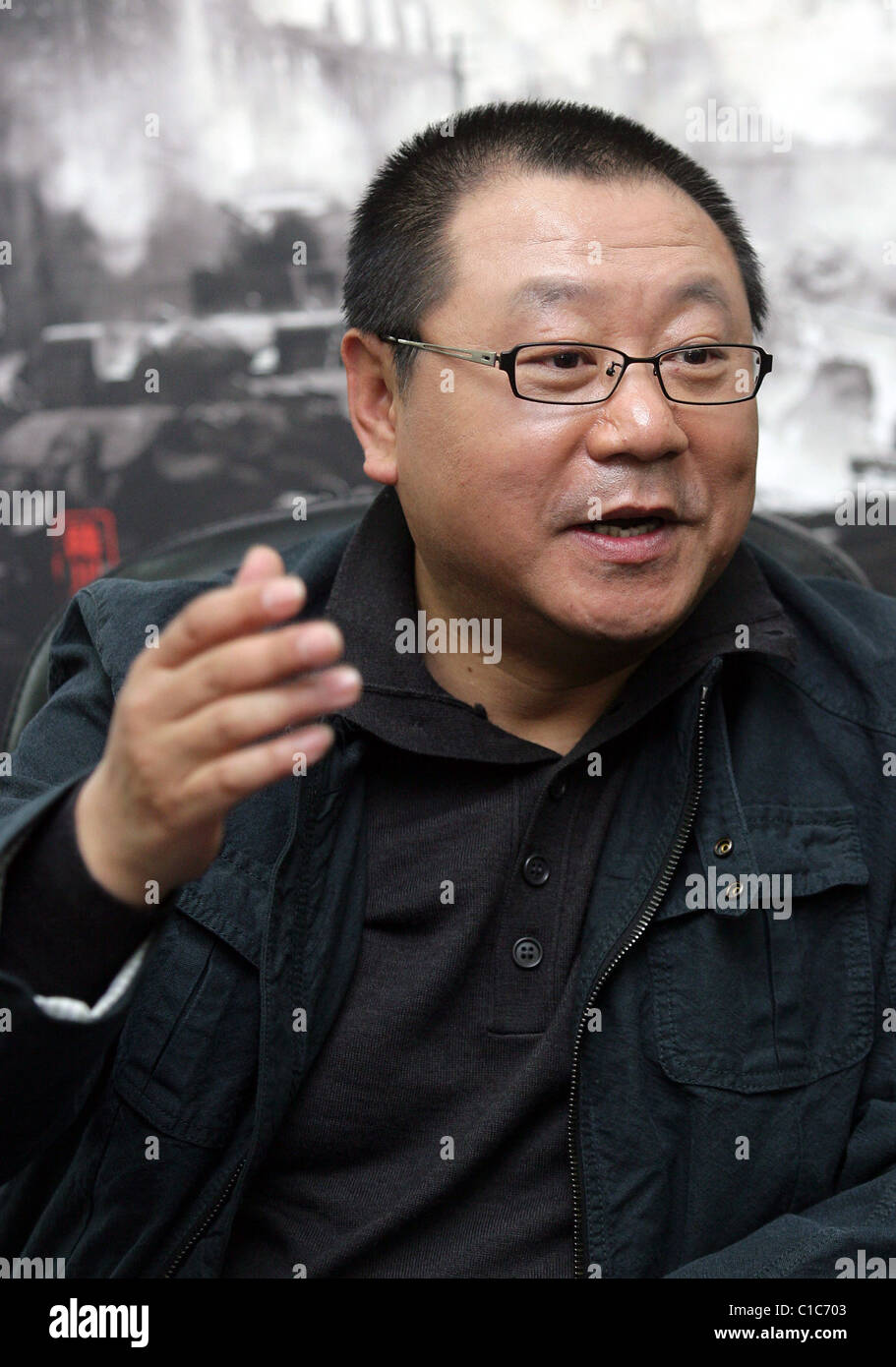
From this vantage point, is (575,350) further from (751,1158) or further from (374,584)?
(751,1158)

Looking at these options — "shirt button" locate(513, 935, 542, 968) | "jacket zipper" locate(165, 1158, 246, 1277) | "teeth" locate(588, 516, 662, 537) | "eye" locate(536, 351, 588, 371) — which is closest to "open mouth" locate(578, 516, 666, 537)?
"teeth" locate(588, 516, 662, 537)

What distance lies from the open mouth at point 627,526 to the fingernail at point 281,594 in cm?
41

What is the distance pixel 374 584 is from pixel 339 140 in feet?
3.83

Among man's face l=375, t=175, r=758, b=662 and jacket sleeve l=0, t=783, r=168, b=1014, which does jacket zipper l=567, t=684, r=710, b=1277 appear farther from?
jacket sleeve l=0, t=783, r=168, b=1014

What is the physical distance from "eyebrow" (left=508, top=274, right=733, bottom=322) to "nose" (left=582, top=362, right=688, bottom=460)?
7cm

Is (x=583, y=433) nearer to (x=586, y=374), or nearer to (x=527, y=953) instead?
(x=586, y=374)

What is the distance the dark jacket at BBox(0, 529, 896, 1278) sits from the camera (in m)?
1.01

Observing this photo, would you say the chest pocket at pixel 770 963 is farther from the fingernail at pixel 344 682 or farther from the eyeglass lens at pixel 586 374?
the fingernail at pixel 344 682

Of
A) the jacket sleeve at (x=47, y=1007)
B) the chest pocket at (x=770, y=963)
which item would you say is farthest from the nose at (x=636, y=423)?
the jacket sleeve at (x=47, y=1007)

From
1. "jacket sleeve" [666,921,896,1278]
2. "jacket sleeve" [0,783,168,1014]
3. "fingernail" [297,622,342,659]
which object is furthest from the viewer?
"jacket sleeve" [666,921,896,1278]

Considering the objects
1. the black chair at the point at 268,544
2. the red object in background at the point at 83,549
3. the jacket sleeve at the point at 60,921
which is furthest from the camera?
the red object in background at the point at 83,549

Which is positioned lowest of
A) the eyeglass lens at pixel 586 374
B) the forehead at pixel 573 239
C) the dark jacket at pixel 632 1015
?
the dark jacket at pixel 632 1015

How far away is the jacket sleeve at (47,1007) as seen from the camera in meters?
0.78
